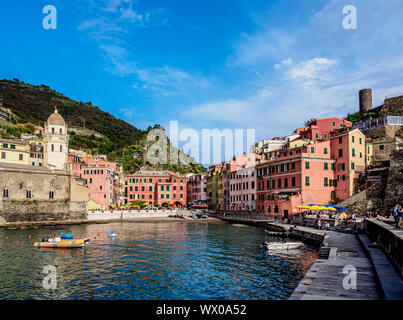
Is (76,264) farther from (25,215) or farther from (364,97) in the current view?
(364,97)

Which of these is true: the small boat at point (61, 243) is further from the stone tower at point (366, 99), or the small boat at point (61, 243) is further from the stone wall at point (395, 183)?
the stone tower at point (366, 99)

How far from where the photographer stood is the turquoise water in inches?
749

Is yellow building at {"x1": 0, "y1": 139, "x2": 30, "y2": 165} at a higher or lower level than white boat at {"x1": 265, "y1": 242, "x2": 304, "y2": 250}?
higher

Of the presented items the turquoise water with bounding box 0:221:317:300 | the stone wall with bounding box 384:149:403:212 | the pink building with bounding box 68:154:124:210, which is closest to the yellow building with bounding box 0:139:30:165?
the pink building with bounding box 68:154:124:210

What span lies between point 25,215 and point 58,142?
19722 mm

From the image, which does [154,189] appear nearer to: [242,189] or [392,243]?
[242,189]

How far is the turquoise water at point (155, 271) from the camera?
62.4ft

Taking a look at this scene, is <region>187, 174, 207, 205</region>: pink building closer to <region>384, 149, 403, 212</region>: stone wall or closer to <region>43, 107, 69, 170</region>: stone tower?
<region>43, 107, 69, 170</region>: stone tower

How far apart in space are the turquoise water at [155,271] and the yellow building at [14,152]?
125 ft

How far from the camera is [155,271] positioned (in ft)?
80.1

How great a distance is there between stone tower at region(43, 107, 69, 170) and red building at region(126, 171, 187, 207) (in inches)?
1089

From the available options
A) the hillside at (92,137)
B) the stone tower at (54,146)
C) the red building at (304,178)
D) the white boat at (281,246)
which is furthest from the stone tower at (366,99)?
the stone tower at (54,146)

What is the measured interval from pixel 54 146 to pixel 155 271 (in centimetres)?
6151
